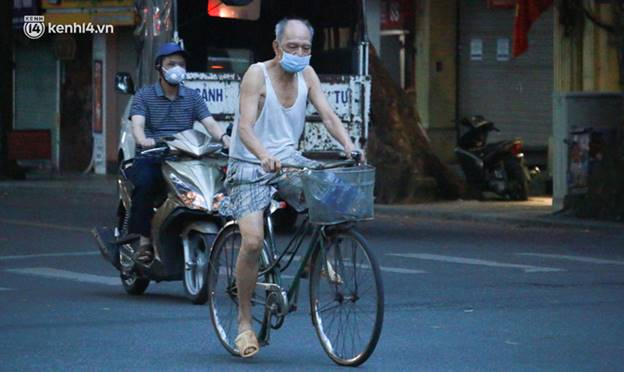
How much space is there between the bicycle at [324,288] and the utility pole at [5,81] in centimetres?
2073

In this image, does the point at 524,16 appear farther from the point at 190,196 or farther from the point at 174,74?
the point at 190,196

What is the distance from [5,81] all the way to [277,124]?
2142cm

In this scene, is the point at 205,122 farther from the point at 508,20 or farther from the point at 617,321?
the point at 508,20

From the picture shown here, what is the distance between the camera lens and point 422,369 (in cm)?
860

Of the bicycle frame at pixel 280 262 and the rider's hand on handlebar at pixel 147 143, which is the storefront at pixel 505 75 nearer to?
the rider's hand on handlebar at pixel 147 143

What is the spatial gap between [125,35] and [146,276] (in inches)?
800

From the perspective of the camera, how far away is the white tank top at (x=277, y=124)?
8.66 m

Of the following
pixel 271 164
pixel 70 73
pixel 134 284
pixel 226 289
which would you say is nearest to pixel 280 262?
pixel 226 289

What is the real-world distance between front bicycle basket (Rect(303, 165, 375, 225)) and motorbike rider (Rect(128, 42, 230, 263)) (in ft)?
11.4

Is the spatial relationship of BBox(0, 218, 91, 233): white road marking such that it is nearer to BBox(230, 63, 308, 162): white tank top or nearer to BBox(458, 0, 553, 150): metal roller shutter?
BBox(458, 0, 553, 150): metal roller shutter

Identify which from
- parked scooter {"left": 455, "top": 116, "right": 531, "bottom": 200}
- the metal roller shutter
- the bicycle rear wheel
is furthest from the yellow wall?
the bicycle rear wheel

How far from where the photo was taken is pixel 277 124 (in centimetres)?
870

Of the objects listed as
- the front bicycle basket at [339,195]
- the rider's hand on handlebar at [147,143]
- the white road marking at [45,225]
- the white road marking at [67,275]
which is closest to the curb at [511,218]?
the white road marking at [45,225]

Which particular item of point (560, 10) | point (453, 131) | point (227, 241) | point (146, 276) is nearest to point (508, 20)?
point (453, 131)
